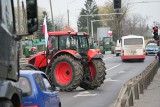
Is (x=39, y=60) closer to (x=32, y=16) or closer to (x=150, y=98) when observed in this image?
(x=150, y=98)

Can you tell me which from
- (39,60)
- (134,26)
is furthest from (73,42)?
(134,26)

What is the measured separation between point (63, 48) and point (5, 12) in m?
14.8

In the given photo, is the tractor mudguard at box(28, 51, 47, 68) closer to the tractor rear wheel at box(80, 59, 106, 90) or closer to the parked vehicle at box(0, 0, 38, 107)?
the tractor rear wheel at box(80, 59, 106, 90)

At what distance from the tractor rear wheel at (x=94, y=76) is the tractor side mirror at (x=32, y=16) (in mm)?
14573

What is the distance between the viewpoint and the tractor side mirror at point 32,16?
6.71 meters

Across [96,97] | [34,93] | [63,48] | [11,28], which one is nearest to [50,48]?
[63,48]

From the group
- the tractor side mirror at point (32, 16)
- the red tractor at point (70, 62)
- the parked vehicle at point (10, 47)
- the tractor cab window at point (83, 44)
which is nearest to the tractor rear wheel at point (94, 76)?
the red tractor at point (70, 62)

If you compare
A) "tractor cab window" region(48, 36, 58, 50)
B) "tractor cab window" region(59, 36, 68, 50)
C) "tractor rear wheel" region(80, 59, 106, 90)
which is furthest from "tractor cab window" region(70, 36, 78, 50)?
"tractor rear wheel" region(80, 59, 106, 90)

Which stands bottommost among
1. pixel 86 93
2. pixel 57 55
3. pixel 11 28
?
pixel 86 93

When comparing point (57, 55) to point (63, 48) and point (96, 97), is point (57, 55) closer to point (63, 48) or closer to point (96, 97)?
point (63, 48)

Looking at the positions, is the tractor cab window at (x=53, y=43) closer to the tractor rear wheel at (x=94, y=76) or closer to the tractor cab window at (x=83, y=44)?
the tractor cab window at (x=83, y=44)

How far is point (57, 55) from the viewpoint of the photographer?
20906 mm

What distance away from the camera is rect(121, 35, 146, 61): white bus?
4828 cm

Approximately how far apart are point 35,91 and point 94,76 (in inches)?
478
